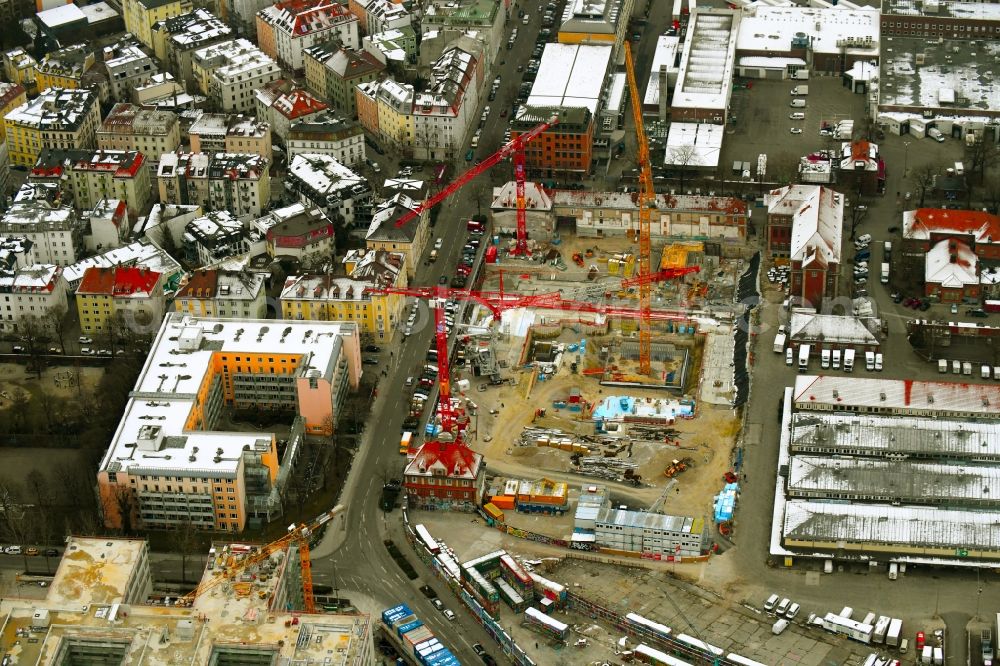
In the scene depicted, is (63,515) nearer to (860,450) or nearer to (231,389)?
(231,389)

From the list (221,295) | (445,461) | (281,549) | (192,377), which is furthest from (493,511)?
(221,295)

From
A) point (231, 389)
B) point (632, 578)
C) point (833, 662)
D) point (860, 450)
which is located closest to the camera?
point (833, 662)

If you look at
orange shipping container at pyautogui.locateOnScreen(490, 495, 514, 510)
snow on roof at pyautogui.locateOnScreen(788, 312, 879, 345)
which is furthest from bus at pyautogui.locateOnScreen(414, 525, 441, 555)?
snow on roof at pyautogui.locateOnScreen(788, 312, 879, 345)

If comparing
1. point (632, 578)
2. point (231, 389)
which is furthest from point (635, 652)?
point (231, 389)

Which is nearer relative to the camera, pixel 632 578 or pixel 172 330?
Answer: pixel 632 578

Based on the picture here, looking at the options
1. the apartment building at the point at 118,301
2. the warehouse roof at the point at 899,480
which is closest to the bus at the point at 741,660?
the warehouse roof at the point at 899,480

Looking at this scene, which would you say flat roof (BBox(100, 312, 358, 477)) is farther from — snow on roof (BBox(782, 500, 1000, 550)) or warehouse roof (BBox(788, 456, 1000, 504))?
snow on roof (BBox(782, 500, 1000, 550))

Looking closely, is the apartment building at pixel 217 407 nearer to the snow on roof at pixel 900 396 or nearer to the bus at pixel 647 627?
the bus at pixel 647 627
